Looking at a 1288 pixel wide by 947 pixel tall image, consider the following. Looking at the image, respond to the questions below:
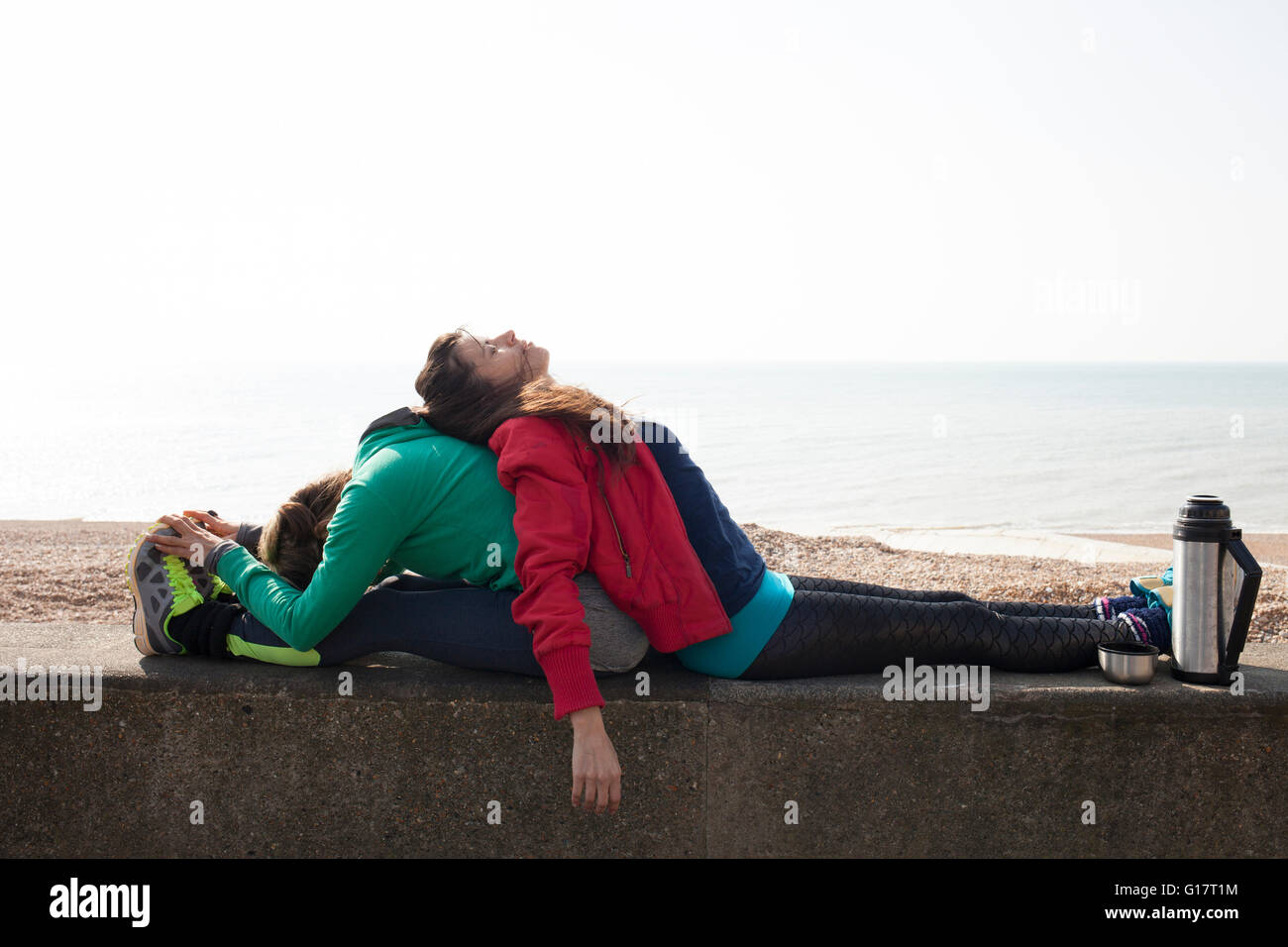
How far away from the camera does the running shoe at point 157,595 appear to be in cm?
259

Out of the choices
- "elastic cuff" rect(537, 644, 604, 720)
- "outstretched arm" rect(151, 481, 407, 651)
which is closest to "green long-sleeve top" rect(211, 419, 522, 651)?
"outstretched arm" rect(151, 481, 407, 651)

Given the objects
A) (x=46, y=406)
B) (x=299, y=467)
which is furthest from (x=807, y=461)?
(x=46, y=406)

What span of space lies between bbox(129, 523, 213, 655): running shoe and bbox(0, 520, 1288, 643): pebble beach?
268 cm

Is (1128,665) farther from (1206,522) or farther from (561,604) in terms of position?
(561,604)

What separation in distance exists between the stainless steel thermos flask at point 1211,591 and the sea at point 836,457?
4.62ft

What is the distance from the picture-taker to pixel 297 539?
2.55m

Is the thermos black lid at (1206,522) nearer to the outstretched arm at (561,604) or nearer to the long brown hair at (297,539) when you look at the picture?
the outstretched arm at (561,604)

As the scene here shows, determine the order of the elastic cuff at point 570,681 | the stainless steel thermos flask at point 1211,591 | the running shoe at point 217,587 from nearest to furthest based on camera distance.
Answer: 1. the elastic cuff at point 570,681
2. the stainless steel thermos flask at point 1211,591
3. the running shoe at point 217,587

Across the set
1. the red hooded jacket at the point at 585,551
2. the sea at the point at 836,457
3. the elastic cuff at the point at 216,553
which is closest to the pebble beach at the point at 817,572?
the sea at the point at 836,457

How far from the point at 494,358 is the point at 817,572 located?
673 cm

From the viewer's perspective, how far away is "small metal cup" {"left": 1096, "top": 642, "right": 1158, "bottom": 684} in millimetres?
2400

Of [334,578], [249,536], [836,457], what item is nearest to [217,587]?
[249,536]
